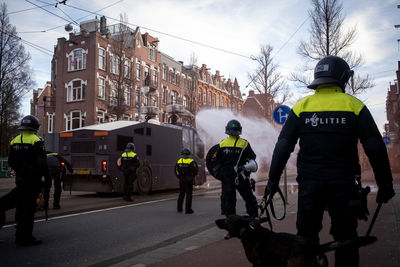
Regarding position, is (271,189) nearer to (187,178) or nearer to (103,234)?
(103,234)

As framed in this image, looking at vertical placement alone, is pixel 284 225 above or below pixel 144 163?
below

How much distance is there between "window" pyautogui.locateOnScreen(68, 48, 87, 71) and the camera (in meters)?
33.1

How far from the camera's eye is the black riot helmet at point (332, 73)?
2.97 meters

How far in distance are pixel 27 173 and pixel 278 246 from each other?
4308mm

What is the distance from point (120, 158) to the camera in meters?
12.1

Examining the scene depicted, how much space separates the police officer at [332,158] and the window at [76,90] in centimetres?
3187

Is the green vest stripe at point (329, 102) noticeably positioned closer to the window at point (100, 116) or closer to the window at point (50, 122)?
the window at point (100, 116)

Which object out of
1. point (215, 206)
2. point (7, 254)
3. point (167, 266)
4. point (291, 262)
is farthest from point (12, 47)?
point (291, 262)

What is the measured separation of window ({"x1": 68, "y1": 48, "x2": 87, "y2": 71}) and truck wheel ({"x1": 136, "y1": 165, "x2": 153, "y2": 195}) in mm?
22340

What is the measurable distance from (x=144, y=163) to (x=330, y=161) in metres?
11.1

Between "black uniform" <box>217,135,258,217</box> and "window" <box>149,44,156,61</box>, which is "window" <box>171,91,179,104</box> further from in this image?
"black uniform" <box>217,135,258,217</box>

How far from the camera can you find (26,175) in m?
5.52

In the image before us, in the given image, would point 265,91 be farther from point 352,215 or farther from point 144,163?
point 352,215

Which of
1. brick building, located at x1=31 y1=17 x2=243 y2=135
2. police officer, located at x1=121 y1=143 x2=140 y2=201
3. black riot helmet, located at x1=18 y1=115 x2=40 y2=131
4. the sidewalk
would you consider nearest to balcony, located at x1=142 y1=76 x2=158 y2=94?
brick building, located at x1=31 y1=17 x2=243 y2=135
